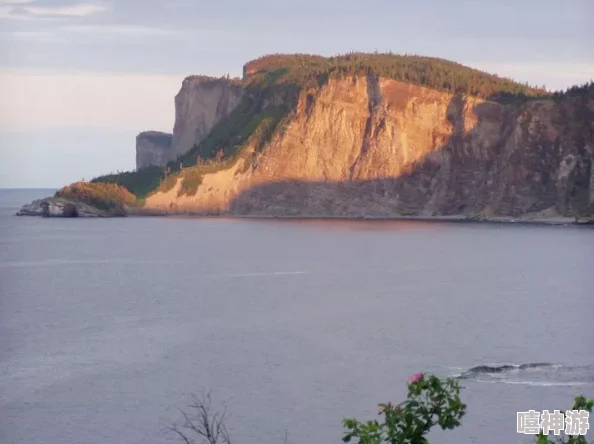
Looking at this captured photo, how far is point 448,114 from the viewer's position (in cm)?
13762

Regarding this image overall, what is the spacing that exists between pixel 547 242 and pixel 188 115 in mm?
84398

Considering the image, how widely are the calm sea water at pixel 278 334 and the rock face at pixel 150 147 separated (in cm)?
10025

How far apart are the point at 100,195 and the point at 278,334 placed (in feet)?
328

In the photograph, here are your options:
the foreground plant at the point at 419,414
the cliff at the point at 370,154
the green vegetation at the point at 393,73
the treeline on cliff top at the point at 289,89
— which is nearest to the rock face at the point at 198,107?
the treeline on cliff top at the point at 289,89

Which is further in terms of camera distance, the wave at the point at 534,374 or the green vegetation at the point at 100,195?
the green vegetation at the point at 100,195

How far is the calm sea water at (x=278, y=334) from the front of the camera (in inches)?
1128

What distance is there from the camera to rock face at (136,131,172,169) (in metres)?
188

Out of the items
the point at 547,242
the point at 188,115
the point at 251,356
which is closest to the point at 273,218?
the point at 188,115

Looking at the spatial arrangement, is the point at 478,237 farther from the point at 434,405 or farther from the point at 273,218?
the point at 434,405

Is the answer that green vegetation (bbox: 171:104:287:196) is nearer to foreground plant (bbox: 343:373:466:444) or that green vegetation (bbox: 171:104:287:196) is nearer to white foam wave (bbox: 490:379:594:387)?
white foam wave (bbox: 490:379:594:387)

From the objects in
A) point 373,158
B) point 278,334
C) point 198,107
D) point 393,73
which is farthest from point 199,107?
point 278,334

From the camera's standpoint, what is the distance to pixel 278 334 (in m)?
42.0

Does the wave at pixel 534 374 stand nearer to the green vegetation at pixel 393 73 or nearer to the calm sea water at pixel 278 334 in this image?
the calm sea water at pixel 278 334

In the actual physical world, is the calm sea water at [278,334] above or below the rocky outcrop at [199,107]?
below
